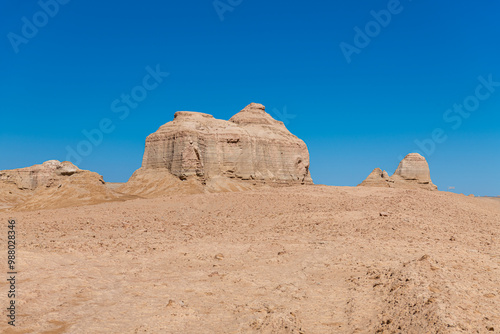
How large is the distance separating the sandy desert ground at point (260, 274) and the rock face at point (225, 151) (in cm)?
2170

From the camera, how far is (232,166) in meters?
38.4

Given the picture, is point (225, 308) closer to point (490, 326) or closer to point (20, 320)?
point (20, 320)

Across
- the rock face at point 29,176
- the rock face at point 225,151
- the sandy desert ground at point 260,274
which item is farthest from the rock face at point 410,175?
the sandy desert ground at point 260,274

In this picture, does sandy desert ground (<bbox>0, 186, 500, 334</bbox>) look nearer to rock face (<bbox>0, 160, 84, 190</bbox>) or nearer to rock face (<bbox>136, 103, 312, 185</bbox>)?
rock face (<bbox>136, 103, 312, 185</bbox>)

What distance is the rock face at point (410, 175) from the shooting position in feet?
208

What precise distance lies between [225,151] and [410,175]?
1670 inches

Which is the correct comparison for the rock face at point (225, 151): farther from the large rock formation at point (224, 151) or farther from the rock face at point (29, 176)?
the rock face at point (29, 176)

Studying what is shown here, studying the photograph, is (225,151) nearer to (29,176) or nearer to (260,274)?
(29,176)

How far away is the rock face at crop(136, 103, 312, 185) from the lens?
35.7 metres

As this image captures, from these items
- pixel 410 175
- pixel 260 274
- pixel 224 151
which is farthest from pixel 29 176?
pixel 410 175

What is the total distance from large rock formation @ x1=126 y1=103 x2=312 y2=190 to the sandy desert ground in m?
21.6


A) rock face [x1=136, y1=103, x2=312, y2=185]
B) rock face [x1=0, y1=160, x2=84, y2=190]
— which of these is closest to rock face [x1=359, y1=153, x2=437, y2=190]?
rock face [x1=136, y1=103, x2=312, y2=185]

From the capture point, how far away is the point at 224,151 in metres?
38.5

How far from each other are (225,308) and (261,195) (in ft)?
47.0
